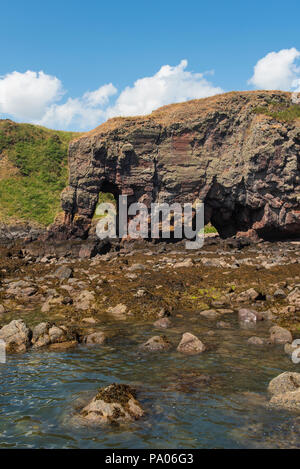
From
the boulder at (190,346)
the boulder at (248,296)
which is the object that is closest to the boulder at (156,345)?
the boulder at (190,346)

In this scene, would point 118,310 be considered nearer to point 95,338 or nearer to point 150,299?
point 150,299

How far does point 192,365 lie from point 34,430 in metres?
4.92

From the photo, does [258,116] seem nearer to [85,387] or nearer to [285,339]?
[285,339]

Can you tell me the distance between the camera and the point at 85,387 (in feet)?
30.0

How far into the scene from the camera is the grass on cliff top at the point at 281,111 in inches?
1526

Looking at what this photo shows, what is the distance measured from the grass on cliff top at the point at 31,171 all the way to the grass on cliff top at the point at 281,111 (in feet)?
151

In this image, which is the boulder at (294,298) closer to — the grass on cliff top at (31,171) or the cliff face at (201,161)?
the cliff face at (201,161)

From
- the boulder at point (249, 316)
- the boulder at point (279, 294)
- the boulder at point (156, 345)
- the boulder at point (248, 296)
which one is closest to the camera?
the boulder at point (156, 345)

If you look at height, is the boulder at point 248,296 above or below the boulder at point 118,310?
above

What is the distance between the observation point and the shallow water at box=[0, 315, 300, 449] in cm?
660

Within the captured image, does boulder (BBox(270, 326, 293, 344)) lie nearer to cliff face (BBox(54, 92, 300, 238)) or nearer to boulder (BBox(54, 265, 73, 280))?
boulder (BBox(54, 265, 73, 280))

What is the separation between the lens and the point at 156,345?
12.1m

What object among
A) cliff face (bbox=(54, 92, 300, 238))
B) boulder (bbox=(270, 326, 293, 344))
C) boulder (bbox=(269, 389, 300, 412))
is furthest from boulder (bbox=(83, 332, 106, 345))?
cliff face (bbox=(54, 92, 300, 238))
